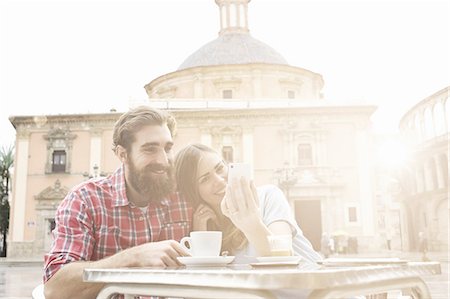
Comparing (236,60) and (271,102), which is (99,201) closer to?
(271,102)

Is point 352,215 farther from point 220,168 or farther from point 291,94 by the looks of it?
point 220,168

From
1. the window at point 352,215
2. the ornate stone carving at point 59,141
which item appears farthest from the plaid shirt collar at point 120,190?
the ornate stone carving at point 59,141

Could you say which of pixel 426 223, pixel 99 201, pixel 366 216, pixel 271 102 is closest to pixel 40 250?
pixel 271 102

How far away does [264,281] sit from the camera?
41.3 inches

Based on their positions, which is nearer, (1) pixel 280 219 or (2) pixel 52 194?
(1) pixel 280 219

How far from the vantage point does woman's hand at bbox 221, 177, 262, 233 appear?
198cm

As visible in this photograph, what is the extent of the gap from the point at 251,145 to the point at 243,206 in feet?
82.7

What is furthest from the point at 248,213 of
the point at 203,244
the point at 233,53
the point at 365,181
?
the point at 233,53

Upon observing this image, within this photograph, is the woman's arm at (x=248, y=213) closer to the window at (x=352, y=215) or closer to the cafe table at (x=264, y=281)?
the cafe table at (x=264, y=281)

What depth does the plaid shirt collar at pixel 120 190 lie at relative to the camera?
2340mm

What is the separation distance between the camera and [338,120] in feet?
89.9

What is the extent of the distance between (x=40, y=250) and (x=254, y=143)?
12777 millimetres

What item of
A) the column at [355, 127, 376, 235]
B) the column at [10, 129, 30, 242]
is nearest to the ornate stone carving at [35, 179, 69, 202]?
the column at [10, 129, 30, 242]

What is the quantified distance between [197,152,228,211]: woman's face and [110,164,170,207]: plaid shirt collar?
0.26 metres
